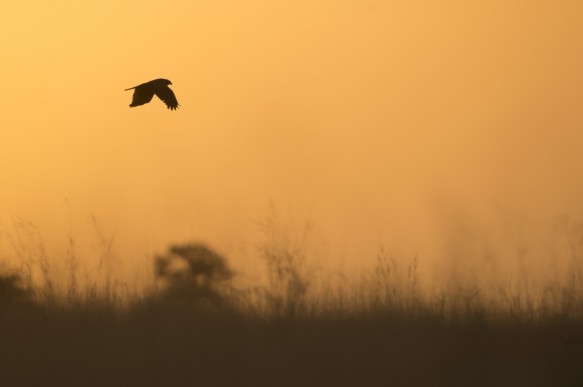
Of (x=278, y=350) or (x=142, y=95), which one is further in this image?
(x=142, y=95)

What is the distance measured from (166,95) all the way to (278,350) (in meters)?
2.05

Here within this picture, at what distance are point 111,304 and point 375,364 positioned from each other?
76.5 inches

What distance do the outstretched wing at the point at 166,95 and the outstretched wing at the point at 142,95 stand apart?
5 centimetres

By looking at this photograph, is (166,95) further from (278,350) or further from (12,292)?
(278,350)

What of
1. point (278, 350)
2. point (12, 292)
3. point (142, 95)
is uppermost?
point (142, 95)

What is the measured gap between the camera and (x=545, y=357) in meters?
6.99

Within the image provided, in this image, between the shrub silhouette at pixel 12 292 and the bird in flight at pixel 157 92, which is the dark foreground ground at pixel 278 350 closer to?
the shrub silhouette at pixel 12 292

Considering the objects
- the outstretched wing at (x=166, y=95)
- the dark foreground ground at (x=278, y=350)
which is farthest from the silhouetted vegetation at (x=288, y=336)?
the outstretched wing at (x=166, y=95)

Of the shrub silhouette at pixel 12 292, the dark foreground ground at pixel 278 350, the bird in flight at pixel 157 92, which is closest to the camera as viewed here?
the dark foreground ground at pixel 278 350

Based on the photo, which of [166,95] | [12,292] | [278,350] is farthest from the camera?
[166,95]

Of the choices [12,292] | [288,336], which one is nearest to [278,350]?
[288,336]

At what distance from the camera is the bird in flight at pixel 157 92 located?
26.3ft

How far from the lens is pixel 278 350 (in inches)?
277

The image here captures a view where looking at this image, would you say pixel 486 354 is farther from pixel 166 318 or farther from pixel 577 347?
pixel 166 318
